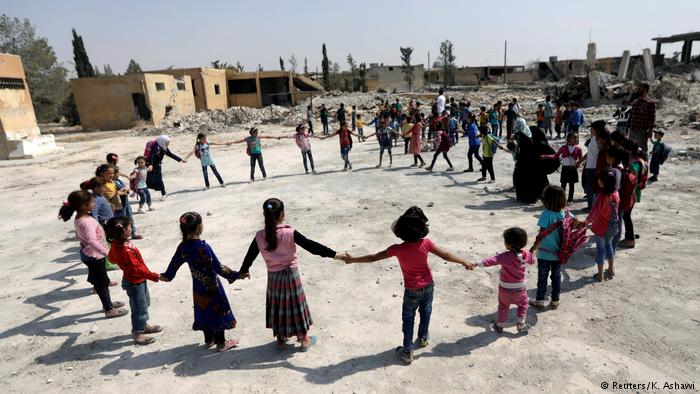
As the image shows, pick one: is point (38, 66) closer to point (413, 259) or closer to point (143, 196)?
point (143, 196)

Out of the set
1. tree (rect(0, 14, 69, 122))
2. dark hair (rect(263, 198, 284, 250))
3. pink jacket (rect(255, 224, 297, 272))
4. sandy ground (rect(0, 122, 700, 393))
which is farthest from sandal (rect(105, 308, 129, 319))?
tree (rect(0, 14, 69, 122))

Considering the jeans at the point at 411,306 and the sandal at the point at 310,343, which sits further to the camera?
the sandal at the point at 310,343

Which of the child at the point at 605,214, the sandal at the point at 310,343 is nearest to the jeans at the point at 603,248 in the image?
the child at the point at 605,214

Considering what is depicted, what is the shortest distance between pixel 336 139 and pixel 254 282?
51.2ft

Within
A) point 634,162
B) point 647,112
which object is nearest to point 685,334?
point 634,162

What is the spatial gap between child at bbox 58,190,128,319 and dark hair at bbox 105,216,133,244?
896 millimetres

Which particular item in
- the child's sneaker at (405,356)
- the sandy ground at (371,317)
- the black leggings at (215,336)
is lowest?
the sandy ground at (371,317)

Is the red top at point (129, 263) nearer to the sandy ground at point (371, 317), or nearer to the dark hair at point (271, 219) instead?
the sandy ground at point (371, 317)

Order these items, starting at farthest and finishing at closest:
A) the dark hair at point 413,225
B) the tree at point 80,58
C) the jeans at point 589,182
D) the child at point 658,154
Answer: the tree at point 80,58 < the child at point 658,154 < the jeans at point 589,182 < the dark hair at point 413,225

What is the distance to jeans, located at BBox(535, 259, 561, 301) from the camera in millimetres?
4160

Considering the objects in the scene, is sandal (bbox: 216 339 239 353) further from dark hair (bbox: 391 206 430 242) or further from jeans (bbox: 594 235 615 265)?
jeans (bbox: 594 235 615 265)

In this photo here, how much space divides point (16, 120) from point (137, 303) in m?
22.6

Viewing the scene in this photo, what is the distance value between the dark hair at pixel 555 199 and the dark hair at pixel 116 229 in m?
4.10

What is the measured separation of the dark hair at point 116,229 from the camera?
375 cm
